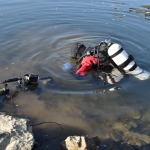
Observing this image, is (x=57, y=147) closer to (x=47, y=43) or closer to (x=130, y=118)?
(x=130, y=118)

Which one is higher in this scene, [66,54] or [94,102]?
[66,54]

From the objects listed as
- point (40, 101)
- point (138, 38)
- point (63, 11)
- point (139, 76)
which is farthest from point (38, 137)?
point (63, 11)

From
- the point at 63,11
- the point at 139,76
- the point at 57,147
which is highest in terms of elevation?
the point at 63,11

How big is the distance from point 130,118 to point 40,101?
2210mm

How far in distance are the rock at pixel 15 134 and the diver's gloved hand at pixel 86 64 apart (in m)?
2.46

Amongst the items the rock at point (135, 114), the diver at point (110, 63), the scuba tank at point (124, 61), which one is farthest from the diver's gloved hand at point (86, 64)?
the rock at point (135, 114)

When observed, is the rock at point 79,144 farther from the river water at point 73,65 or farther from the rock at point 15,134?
the rock at point 15,134

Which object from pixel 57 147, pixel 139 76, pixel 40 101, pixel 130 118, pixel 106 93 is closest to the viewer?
pixel 57 147

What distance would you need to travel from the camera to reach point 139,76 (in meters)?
6.33

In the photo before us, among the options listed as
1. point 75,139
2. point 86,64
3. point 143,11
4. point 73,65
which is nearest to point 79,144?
point 75,139

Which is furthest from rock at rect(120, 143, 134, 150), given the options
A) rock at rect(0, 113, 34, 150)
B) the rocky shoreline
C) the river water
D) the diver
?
the diver

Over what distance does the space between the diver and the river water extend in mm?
237

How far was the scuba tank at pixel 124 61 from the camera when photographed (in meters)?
6.17

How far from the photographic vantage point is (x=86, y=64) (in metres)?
6.15
